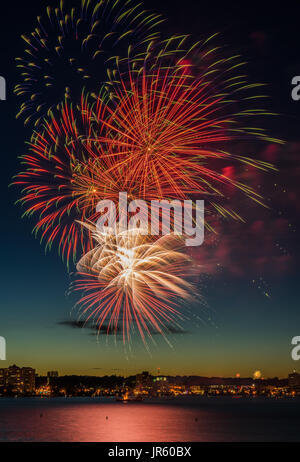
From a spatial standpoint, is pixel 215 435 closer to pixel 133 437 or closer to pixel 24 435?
pixel 133 437

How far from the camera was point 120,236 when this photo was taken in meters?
35.9

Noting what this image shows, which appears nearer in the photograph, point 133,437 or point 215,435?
point 133,437

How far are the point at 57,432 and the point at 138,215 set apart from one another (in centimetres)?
5988

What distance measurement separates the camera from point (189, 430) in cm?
8644
